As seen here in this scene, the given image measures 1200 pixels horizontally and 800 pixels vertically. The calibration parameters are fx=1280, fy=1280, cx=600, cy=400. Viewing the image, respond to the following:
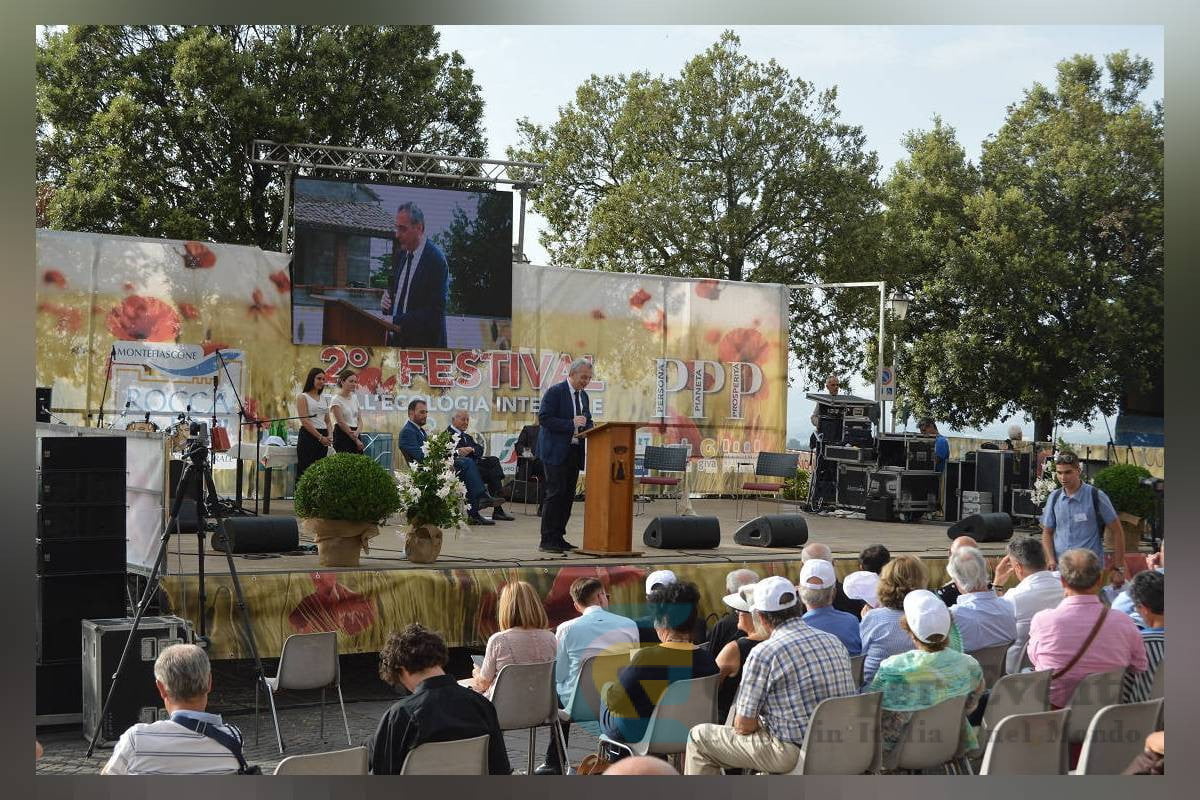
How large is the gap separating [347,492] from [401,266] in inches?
255

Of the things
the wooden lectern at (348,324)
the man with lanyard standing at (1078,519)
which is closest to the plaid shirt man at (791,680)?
the man with lanyard standing at (1078,519)

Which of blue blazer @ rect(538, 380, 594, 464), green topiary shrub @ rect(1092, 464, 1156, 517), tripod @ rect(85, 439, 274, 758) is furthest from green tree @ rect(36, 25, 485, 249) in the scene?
green topiary shrub @ rect(1092, 464, 1156, 517)

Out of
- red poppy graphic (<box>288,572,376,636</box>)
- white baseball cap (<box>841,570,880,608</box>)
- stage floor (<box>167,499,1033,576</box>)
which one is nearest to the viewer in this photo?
white baseball cap (<box>841,570,880,608</box>)

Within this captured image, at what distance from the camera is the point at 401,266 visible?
559 inches

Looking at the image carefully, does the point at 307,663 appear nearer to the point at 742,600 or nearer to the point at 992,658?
the point at 742,600

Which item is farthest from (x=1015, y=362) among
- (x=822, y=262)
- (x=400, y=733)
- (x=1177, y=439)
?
(x=400, y=733)

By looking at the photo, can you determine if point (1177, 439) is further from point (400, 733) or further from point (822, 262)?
point (822, 262)

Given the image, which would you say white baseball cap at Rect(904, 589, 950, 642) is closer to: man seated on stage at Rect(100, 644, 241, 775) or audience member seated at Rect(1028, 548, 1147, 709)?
audience member seated at Rect(1028, 548, 1147, 709)

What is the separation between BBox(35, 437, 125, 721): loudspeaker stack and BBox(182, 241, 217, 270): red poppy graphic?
668 cm

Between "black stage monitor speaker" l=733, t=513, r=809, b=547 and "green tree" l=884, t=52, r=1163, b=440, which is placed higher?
"green tree" l=884, t=52, r=1163, b=440

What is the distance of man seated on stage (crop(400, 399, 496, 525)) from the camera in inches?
425

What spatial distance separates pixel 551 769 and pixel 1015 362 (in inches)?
595

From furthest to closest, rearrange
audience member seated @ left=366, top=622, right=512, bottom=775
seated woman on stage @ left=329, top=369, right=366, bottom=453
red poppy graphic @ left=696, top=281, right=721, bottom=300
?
red poppy graphic @ left=696, top=281, right=721, bottom=300
seated woman on stage @ left=329, top=369, right=366, bottom=453
audience member seated @ left=366, top=622, right=512, bottom=775

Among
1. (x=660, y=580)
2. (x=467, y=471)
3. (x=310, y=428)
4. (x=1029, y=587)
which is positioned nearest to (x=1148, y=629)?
(x=1029, y=587)
